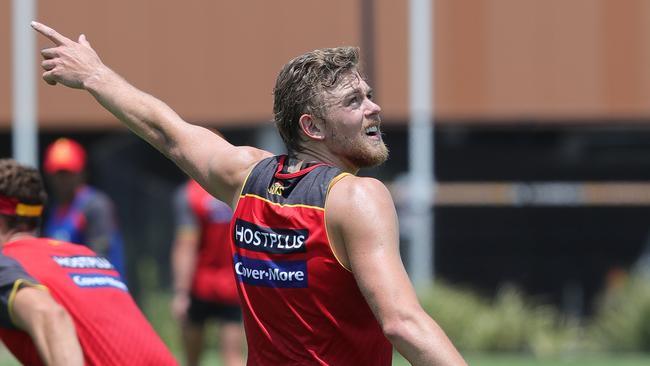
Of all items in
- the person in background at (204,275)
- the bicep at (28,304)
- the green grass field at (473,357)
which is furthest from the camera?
the green grass field at (473,357)

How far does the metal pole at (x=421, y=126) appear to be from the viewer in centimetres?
1827

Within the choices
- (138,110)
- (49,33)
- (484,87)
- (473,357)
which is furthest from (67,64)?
(484,87)

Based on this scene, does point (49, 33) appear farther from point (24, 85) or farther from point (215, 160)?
point (24, 85)

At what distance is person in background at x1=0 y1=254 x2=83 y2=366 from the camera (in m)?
4.51

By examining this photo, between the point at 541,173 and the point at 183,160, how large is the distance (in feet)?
47.2

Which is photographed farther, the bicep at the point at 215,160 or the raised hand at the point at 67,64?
the raised hand at the point at 67,64

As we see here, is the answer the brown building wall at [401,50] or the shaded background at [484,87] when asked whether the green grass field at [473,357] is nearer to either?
the shaded background at [484,87]

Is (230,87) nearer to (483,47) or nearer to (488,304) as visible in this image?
(483,47)

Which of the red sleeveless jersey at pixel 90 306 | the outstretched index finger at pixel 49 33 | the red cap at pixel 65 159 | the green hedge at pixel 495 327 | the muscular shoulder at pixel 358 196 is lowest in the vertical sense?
the green hedge at pixel 495 327

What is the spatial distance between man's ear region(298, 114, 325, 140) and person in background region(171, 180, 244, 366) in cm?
613

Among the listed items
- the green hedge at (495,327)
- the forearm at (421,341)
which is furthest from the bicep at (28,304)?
the green hedge at (495,327)

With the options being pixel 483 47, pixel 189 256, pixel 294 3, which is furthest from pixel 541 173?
pixel 189 256

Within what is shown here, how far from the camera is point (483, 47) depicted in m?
18.5

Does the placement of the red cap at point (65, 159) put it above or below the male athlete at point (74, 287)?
below
